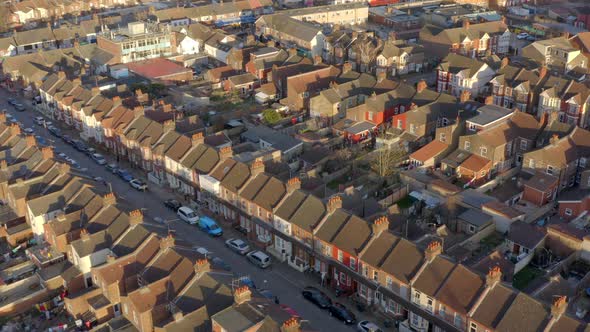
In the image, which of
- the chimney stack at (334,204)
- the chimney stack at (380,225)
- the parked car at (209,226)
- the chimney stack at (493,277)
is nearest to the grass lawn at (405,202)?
the chimney stack at (334,204)

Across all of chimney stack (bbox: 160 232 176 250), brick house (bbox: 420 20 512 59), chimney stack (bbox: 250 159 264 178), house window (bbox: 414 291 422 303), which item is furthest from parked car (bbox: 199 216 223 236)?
brick house (bbox: 420 20 512 59)

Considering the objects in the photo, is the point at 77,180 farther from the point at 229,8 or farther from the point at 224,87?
the point at 229,8

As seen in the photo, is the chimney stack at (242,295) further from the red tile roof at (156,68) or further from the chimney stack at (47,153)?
the red tile roof at (156,68)

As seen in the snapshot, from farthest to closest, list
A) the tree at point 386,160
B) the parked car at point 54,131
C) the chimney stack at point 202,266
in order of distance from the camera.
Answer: the parked car at point 54,131 → the tree at point 386,160 → the chimney stack at point 202,266

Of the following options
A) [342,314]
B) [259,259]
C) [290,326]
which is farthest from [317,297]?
[290,326]

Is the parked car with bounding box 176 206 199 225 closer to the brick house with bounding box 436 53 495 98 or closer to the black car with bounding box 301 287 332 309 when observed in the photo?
the black car with bounding box 301 287 332 309
